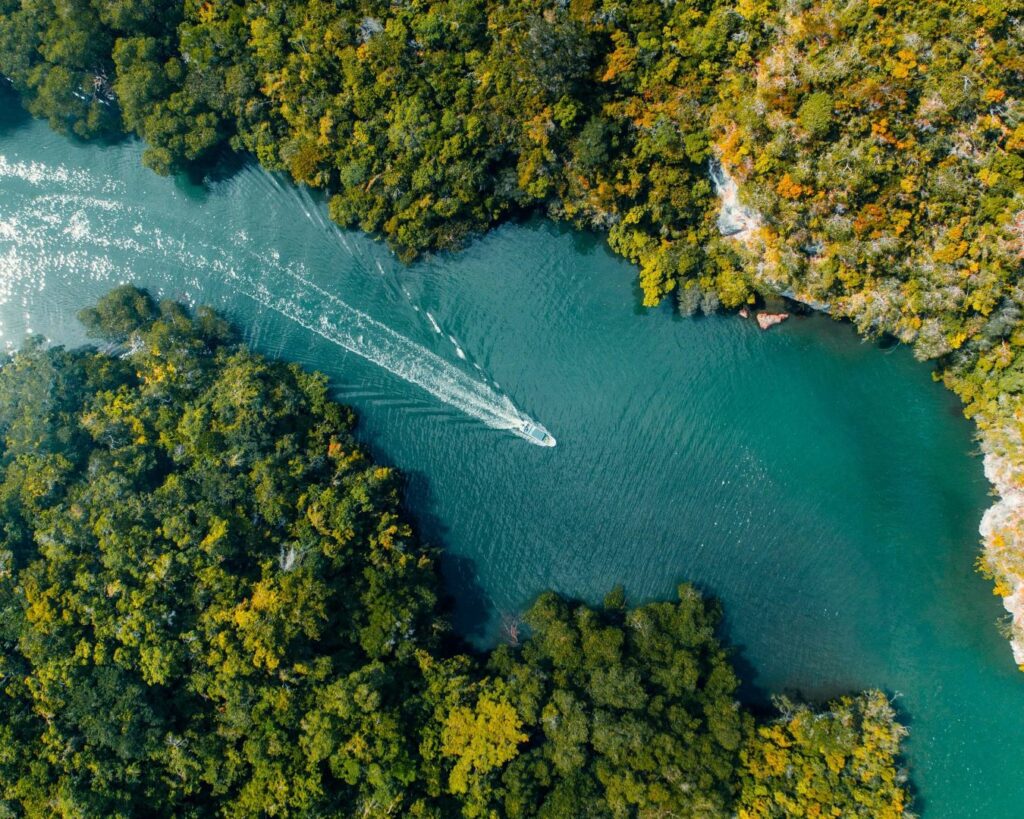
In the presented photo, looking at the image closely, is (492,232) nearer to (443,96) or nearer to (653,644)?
(443,96)

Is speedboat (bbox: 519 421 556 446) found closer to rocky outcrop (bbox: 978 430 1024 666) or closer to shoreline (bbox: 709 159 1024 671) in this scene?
Result: shoreline (bbox: 709 159 1024 671)

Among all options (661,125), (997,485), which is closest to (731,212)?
(661,125)

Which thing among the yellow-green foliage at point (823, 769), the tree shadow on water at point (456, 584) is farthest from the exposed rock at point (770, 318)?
the tree shadow on water at point (456, 584)

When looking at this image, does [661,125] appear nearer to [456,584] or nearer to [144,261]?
[456,584]

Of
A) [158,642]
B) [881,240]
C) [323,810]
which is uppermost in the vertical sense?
[881,240]

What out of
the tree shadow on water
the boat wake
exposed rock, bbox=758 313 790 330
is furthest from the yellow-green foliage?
the boat wake

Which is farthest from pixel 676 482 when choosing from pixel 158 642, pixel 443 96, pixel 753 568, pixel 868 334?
pixel 158 642

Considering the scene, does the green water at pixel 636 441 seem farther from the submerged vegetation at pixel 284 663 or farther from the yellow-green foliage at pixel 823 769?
the yellow-green foliage at pixel 823 769
